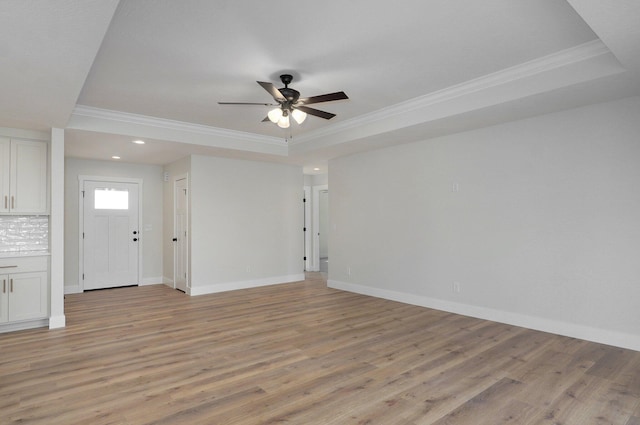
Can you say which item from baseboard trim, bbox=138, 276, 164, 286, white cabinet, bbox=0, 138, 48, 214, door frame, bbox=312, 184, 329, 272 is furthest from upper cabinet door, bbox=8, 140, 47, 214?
door frame, bbox=312, 184, 329, 272

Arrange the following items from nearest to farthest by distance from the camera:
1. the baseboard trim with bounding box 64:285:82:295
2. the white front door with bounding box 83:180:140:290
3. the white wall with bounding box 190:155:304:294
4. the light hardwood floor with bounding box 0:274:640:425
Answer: the light hardwood floor with bounding box 0:274:640:425 < the white wall with bounding box 190:155:304:294 < the baseboard trim with bounding box 64:285:82:295 < the white front door with bounding box 83:180:140:290

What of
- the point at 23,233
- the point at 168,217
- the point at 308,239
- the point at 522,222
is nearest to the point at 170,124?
the point at 23,233

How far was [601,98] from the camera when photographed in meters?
3.68

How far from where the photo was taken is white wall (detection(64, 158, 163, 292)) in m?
6.73

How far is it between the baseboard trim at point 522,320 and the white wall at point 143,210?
→ 4466mm

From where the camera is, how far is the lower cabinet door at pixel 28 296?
435 cm

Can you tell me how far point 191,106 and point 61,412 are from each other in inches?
136

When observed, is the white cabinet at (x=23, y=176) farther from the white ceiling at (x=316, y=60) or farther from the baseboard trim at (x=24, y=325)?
the baseboard trim at (x=24, y=325)

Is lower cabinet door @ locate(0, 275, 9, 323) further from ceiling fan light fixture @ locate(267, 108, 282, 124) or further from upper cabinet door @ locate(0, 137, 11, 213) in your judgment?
ceiling fan light fixture @ locate(267, 108, 282, 124)

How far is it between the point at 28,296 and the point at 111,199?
→ 309cm

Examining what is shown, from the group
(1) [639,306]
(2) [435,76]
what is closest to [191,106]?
(2) [435,76]

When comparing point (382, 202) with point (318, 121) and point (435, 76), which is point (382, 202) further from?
point (435, 76)

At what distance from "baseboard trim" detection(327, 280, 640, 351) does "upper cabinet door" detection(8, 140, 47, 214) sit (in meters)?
4.97

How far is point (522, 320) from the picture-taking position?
438 centimetres
